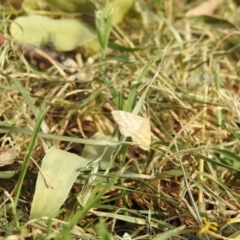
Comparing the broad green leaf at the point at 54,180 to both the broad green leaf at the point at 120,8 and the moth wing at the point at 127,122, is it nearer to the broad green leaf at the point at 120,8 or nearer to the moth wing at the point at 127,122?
the moth wing at the point at 127,122

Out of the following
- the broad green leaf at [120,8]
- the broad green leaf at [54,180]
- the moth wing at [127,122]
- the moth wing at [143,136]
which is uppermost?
the broad green leaf at [120,8]

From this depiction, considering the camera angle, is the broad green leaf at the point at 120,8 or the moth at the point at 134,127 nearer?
the moth at the point at 134,127

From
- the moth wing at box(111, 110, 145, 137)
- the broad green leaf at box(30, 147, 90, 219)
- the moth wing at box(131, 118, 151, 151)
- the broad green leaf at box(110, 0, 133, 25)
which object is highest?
the broad green leaf at box(110, 0, 133, 25)

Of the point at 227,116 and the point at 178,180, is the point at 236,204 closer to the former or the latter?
the point at 178,180

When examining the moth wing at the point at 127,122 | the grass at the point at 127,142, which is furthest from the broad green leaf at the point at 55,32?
the moth wing at the point at 127,122

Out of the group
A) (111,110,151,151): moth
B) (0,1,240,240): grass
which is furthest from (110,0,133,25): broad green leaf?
(111,110,151,151): moth

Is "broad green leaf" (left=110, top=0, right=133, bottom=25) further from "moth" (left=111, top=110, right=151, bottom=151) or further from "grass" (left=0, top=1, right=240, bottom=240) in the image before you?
"moth" (left=111, top=110, right=151, bottom=151)

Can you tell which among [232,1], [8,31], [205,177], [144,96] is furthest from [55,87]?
[232,1]
